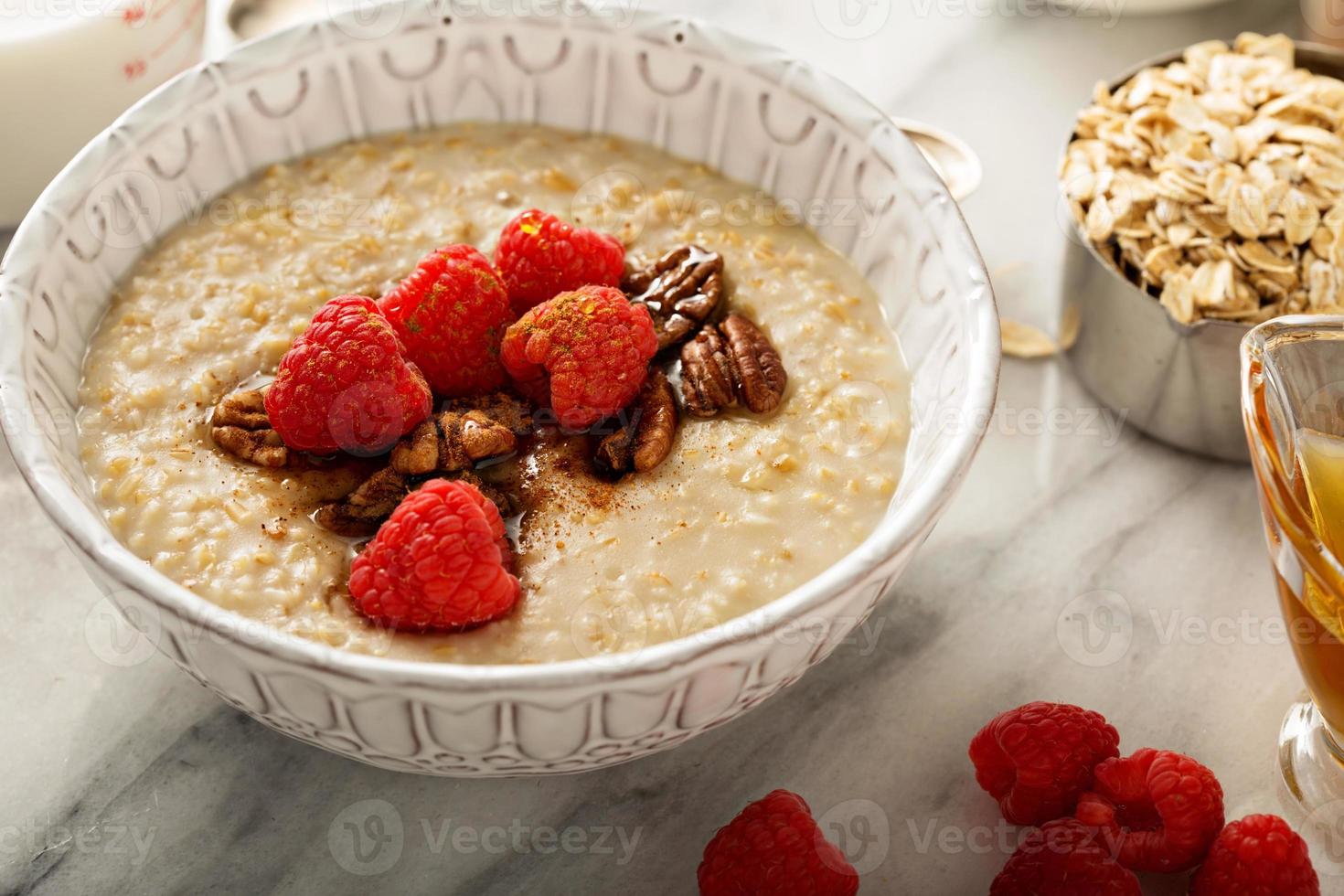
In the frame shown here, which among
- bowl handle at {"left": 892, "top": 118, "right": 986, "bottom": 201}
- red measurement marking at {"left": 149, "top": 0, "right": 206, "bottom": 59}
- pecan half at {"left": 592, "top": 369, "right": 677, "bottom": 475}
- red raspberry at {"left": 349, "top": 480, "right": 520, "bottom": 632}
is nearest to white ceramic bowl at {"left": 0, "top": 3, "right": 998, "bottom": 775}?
red raspberry at {"left": 349, "top": 480, "right": 520, "bottom": 632}

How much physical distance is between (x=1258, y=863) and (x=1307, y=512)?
1.08 ft

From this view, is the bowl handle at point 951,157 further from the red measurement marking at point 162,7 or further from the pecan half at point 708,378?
the red measurement marking at point 162,7

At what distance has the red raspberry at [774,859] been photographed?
3.91ft

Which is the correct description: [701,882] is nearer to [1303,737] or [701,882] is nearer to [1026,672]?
[1026,672]

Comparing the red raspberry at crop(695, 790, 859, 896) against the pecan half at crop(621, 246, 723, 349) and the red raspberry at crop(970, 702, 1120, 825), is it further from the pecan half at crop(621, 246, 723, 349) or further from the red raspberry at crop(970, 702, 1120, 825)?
the pecan half at crop(621, 246, 723, 349)

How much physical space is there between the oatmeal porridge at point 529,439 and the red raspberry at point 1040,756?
0.85ft

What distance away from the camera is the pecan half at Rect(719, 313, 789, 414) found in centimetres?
136

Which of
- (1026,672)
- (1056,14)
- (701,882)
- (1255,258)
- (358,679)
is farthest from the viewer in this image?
(1056,14)

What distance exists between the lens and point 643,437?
1.33 metres

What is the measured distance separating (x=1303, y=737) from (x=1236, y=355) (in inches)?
17.2

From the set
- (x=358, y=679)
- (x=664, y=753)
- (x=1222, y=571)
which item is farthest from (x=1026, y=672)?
(x=358, y=679)

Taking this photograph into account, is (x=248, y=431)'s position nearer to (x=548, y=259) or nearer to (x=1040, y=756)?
(x=548, y=259)

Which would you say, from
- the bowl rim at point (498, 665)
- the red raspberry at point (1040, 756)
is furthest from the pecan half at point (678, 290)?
the red raspberry at point (1040, 756)

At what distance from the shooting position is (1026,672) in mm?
1488
